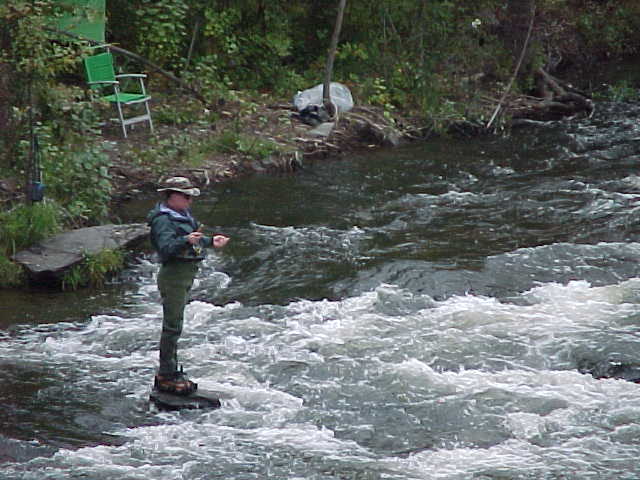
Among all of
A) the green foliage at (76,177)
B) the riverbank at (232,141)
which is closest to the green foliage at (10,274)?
the green foliage at (76,177)

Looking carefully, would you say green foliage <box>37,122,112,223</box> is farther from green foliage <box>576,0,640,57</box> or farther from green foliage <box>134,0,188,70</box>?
green foliage <box>576,0,640,57</box>

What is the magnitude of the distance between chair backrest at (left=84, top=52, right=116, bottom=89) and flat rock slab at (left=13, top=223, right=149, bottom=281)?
13.8ft

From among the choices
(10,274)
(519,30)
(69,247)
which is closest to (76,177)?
(69,247)

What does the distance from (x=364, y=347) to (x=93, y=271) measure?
128 inches

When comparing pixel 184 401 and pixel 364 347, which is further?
pixel 364 347

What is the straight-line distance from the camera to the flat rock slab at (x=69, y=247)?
998cm

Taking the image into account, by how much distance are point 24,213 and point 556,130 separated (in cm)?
1089

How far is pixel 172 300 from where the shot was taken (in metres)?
7.26

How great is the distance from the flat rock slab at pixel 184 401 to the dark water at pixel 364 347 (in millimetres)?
74

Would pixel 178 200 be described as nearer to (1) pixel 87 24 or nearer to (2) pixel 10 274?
(2) pixel 10 274

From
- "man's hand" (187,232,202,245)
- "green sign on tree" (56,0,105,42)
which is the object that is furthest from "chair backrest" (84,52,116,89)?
"man's hand" (187,232,202,245)

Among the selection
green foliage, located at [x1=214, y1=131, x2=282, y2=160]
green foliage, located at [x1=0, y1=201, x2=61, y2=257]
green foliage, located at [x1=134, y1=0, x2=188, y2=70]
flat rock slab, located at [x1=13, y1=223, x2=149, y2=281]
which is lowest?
flat rock slab, located at [x1=13, y1=223, x2=149, y2=281]

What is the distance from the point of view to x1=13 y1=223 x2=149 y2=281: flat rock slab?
998 centimetres

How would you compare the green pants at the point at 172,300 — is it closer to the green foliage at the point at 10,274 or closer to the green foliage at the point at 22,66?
the green foliage at the point at 10,274
